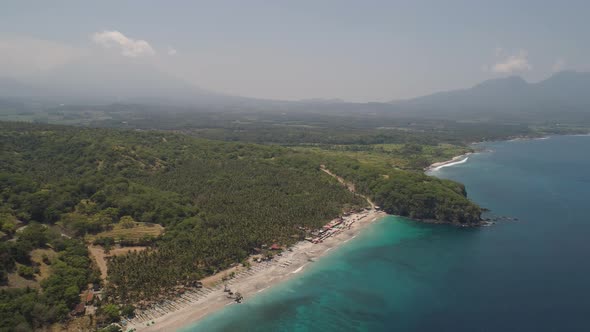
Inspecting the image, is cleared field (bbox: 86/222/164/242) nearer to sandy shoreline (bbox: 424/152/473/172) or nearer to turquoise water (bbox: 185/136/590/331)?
turquoise water (bbox: 185/136/590/331)

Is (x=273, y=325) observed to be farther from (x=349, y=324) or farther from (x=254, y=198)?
(x=254, y=198)

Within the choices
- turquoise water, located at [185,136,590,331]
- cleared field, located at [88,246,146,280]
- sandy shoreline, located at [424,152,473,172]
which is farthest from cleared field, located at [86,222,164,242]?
sandy shoreline, located at [424,152,473,172]

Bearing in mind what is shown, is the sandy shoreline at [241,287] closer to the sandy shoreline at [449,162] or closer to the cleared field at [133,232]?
the cleared field at [133,232]

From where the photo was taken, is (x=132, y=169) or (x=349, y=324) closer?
(x=349, y=324)

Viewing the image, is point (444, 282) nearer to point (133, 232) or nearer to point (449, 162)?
point (133, 232)

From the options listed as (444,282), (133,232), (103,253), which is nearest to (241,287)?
(103,253)

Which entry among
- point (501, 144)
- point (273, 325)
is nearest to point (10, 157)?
point (273, 325)

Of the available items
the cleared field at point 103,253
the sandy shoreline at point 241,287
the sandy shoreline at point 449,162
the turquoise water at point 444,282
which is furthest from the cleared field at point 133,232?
the sandy shoreline at point 449,162
